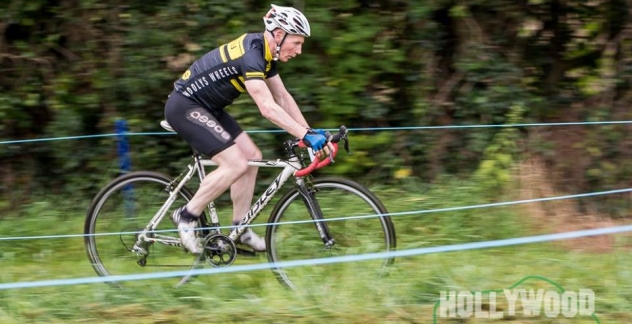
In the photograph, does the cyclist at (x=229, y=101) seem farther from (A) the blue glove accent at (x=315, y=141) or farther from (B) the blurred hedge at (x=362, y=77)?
(B) the blurred hedge at (x=362, y=77)

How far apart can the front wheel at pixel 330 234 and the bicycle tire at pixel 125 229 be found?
1.94 ft

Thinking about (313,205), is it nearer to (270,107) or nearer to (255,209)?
(255,209)

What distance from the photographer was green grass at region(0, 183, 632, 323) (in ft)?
17.3

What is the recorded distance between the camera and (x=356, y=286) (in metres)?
5.50

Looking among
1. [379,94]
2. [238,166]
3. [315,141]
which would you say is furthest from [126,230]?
[379,94]

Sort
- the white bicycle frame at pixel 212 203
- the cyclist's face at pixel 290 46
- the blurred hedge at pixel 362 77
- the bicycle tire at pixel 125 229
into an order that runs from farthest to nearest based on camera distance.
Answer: the blurred hedge at pixel 362 77 → the bicycle tire at pixel 125 229 → the white bicycle frame at pixel 212 203 → the cyclist's face at pixel 290 46

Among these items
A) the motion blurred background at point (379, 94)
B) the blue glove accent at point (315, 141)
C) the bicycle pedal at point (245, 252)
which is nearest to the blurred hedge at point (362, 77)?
the motion blurred background at point (379, 94)

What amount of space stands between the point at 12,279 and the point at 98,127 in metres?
2.43

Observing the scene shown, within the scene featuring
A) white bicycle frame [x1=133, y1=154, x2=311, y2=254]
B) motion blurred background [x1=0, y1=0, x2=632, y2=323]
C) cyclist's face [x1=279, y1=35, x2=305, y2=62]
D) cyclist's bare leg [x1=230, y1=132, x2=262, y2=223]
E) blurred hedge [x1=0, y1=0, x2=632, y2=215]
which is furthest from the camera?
blurred hedge [x1=0, y1=0, x2=632, y2=215]

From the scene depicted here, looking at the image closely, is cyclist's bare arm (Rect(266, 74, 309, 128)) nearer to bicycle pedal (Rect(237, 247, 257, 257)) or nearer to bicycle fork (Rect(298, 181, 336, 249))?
bicycle fork (Rect(298, 181, 336, 249))

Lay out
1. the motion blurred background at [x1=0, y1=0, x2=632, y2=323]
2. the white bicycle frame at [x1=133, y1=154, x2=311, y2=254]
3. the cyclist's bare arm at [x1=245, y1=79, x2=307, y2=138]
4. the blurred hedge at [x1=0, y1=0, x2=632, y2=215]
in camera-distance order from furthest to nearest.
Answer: the blurred hedge at [x1=0, y1=0, x2=632, y2=215]
the motion blurred background at [x1=0, y1=0, x2=632, y2=323]
the white bicycle frame at [x1=133, y1=154, x2=311, y2=254]
the cyclist's bare arm at [x1=245, y1=79, x2=307, y2=138]

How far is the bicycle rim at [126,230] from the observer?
6.03 meters

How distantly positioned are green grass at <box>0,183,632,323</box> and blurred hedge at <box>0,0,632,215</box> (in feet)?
4.49

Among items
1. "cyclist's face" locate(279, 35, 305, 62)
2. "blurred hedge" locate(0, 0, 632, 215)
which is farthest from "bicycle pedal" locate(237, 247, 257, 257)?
"blurred hedge" locate(0, 0, 632, 215)
